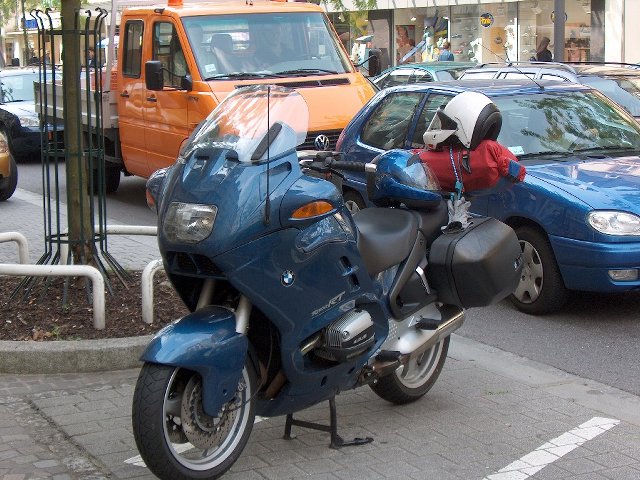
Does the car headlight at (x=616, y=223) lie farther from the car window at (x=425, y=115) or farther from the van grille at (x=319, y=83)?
the van grille at (x=319, y=83)

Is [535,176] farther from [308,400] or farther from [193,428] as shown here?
[193,428]

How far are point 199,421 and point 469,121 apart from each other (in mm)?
2426

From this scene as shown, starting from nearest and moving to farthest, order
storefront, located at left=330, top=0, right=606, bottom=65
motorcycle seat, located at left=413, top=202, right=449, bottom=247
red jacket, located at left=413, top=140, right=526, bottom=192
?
motorcycle seat, located at left=413, top=202, right=449, bottom=247 < red jacket, located at left=413, top=140, right=526, bottom=192 < storefront, located at left=330, top=0, right=606, bottom=65

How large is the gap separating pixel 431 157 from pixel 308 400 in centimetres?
189

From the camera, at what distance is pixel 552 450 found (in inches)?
210

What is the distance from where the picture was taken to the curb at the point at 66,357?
21.3 feet

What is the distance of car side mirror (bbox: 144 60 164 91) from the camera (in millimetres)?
12145

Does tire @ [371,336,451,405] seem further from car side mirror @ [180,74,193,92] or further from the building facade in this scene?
the building facade

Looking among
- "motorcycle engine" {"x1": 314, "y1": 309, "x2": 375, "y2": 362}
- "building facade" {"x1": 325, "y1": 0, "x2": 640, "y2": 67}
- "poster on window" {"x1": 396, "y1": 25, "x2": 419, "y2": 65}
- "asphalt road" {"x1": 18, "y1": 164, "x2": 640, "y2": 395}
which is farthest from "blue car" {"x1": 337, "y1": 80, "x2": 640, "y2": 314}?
"poster on window" {"x1": 396, "y1": 25, "x2": 419, "y2": 65}

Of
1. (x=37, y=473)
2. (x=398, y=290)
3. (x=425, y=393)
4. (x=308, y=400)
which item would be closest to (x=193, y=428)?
(x=308, y=400)

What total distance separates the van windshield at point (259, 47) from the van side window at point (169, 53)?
220 millimetres

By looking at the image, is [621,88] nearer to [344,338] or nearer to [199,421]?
[344,338]

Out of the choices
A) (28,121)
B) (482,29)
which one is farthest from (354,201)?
(482,29)

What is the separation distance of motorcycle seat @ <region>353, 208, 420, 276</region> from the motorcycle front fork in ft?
2.36
